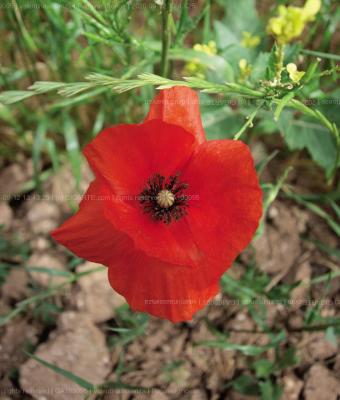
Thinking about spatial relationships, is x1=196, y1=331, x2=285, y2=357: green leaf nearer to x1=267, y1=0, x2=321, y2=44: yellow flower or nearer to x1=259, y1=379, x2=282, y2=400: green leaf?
x1=259, y1=379, x2=282, y2=400: green leaf

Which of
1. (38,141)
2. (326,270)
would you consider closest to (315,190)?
(326,270)

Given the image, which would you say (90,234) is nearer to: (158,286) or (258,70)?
(158,286)

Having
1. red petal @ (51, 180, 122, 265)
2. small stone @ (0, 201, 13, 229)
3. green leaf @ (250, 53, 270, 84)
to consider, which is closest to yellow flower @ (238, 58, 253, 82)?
green leaf @ (250, 53, 270, 84)

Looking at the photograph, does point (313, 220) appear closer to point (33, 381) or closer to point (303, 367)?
point (303, 367)

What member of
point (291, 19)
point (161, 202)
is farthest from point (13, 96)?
point (291, 19)

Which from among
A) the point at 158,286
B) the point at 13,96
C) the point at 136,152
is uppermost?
the point at 13,96
